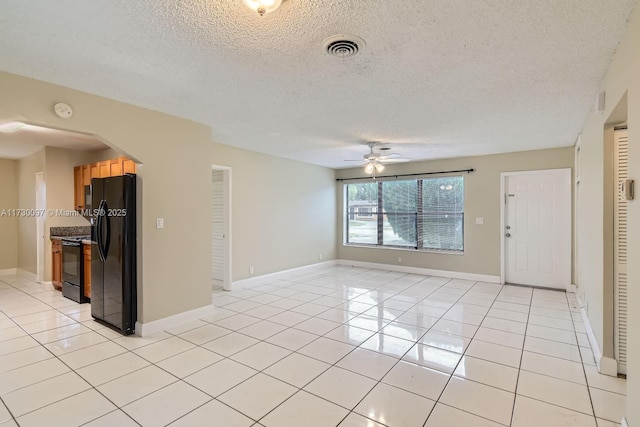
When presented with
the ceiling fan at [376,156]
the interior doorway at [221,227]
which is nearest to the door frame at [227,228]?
the interior doorway at [221,227]

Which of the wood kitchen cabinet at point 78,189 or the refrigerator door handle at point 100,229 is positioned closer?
the refrigerator door handle at point 100,229

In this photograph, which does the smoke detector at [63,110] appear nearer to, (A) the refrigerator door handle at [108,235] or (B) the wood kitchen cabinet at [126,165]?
(A) the refrigerator door handle at [108,235]

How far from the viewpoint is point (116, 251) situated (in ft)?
11.6

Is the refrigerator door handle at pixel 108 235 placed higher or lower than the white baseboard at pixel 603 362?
higher

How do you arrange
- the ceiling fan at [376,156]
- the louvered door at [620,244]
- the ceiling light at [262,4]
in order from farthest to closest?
1. the ceiling fan at [376,156]
2. the louvered door at [620,244]
3. the ceiling light at [262,4]

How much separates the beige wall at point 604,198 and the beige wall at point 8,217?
950cm

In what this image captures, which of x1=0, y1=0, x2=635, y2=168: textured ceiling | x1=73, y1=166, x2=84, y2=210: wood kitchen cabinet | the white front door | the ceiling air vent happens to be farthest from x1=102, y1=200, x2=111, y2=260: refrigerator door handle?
the white front door

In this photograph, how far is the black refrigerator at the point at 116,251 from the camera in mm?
3445

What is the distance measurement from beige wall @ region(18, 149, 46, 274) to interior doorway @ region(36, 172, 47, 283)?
0.65 ft

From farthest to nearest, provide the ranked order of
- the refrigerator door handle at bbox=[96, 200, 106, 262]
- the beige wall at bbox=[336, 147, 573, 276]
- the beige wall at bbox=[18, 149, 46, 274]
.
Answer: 1. the beige wall at bbox=[18, 149, 46, 274]
2. the beige wall at bbox=[336, 147, 573, 276]
3. the refrigerator door handle at bbox=[96, 200, 106, 262]

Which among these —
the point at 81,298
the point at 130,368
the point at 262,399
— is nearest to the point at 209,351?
the point at 130,368

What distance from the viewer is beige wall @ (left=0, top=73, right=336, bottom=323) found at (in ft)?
9.33

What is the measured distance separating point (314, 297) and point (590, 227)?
11.7 feet

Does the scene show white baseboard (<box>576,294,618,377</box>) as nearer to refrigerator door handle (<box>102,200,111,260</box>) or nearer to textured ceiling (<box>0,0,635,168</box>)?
textured ceiling (<box>0,0,635,168</box>)
